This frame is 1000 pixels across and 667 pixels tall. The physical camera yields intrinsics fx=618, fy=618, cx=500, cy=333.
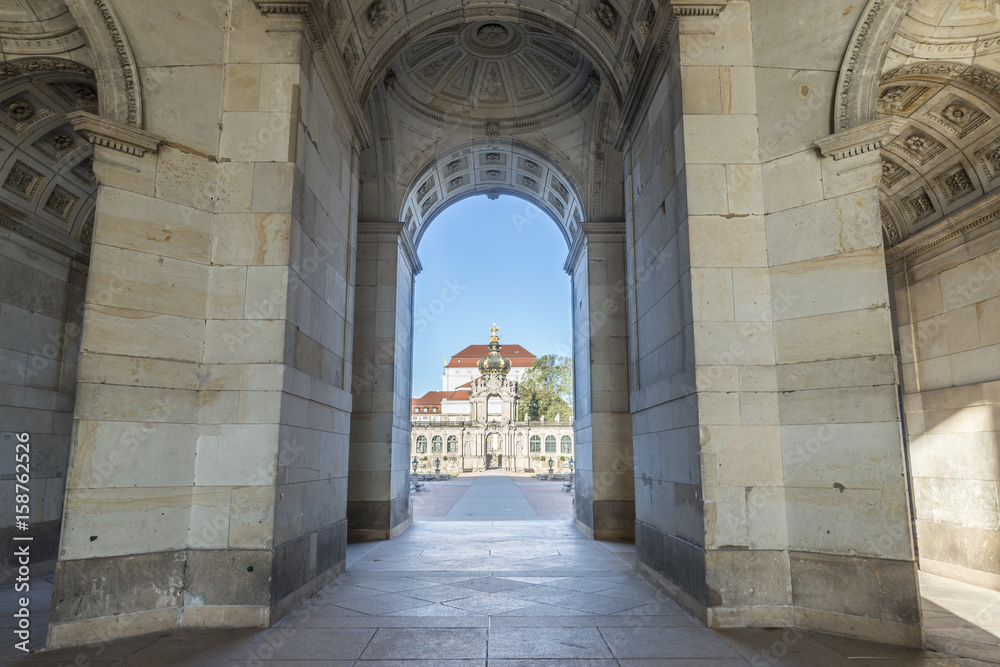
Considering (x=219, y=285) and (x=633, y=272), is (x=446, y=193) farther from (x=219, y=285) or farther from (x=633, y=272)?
(x=219, y=285)

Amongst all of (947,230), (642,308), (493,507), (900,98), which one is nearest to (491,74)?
(642,308)

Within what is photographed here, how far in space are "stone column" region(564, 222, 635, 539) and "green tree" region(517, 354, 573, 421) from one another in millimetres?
61917

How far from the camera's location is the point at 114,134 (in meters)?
7.81

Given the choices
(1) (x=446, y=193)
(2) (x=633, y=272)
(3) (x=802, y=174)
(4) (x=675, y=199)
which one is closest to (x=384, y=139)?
(1) (x=446, y=193)

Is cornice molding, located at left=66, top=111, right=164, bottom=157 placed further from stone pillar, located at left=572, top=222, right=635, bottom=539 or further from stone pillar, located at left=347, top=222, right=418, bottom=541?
stone pillar, located at left=572, top=222, right=635, bottom=539

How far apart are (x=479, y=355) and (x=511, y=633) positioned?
136410 mm

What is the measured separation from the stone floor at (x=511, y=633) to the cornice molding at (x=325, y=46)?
8.17 metres

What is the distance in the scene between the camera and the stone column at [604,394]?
15734 mm

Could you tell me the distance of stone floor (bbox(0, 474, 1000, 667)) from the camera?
6.39 meters

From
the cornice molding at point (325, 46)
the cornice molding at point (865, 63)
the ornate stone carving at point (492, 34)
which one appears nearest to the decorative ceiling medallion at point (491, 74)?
the ornate stone carving at point (492, 34)

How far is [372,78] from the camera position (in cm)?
1233

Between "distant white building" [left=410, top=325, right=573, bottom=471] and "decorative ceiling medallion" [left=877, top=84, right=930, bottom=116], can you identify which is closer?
"decorative ceiling medallion" [left=877, top=84, right=930, bottom=116]

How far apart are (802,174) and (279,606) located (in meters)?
8.86

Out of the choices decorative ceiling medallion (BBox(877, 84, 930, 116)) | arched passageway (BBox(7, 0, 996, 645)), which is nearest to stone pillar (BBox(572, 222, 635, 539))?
arched passageway (BBox(7, 0, 996, 645))
